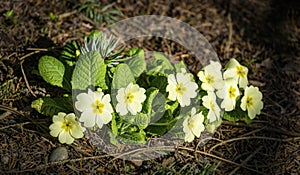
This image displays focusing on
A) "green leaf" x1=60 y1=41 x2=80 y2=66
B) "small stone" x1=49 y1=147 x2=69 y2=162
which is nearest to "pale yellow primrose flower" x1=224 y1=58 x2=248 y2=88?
"green leaf" x1=60 y1=41 x2=80 y2=66

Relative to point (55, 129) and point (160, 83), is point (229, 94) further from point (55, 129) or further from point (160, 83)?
point (55, 129)

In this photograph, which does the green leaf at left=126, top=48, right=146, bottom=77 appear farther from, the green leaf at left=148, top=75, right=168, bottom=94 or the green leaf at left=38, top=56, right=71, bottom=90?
the green leaf at left=38, top=56, right=71, bottom=90

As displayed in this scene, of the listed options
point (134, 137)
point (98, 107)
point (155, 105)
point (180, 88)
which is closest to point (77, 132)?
point (98, 107)

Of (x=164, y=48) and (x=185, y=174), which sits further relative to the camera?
(x=164, y=48)

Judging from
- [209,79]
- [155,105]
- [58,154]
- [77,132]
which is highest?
[209,79]

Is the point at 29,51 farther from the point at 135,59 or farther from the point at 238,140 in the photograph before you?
the point at 238,140

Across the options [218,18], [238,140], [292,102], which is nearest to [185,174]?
[238,140]
